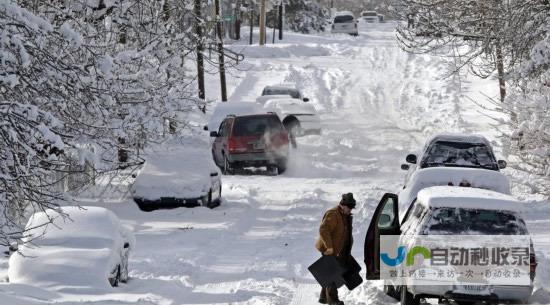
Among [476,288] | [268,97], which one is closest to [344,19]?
[268,97]

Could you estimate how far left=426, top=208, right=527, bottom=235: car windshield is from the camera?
10.6 meters

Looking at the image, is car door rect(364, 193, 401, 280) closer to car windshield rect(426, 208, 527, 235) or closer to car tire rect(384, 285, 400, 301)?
car tire rect(384, 285, 400, 301)

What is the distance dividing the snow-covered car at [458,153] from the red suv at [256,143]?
26.3 feet

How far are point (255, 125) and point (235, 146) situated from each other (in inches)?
37.2

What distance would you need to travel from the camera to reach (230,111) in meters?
36.1

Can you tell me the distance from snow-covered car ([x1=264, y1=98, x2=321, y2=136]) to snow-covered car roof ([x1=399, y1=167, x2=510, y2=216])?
1758 cm

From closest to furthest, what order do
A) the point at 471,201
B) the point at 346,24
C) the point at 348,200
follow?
the point at 471,201
the point at 348,200
the point at 346,24

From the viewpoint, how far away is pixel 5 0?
8727 mm

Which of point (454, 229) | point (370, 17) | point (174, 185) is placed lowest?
point (370, 17)

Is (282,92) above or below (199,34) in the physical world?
below

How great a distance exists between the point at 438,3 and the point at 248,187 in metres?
8.74

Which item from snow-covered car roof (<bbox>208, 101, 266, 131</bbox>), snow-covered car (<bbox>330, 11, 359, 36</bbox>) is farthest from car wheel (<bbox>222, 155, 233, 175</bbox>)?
snow-covered car (<bbox>330, 11, 359, 36</bbox>)

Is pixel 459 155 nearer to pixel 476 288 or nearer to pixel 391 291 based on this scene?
pixel 391 291

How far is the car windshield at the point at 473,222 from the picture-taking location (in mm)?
10633
